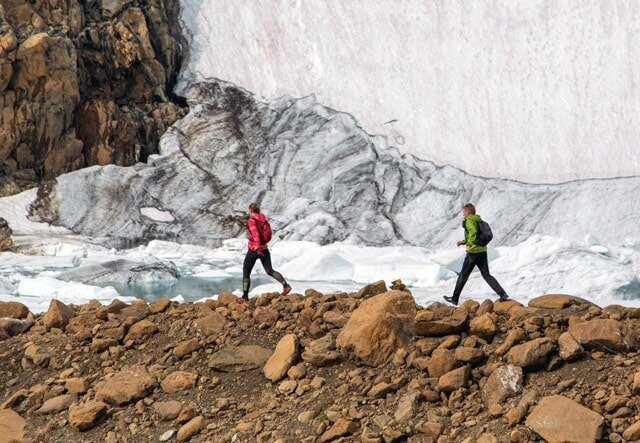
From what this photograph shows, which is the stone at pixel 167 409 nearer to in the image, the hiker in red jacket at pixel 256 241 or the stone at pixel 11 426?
the stone at pixel 11 426

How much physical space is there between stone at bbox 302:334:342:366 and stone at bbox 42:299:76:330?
2.60 meters

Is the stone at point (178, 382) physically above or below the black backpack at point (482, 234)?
below

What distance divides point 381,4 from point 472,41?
17.7 ft

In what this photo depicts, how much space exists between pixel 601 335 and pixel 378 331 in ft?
4.77

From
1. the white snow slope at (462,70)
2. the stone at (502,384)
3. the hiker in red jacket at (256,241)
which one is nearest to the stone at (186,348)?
the hiker in red jacket at (256,241)

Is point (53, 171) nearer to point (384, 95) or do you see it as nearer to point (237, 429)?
point (384, 95)

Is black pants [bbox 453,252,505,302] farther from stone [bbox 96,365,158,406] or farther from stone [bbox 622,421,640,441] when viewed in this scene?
stone [bbox 96,365,158,406]

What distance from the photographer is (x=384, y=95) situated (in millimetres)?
30766

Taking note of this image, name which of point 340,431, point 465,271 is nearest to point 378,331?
point 340,431

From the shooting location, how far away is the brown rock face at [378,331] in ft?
14.6

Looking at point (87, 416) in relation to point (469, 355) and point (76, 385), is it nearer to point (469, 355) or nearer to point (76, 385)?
point (76, 385)

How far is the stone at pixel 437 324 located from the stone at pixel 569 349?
710 millimetres

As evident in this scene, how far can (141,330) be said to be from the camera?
5.53 m

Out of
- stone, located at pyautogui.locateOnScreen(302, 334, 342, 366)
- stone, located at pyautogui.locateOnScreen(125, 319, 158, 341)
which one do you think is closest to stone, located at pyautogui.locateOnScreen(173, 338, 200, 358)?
stone, located at pyautogui.locateOnScreen(125, 319, 158, 341)
